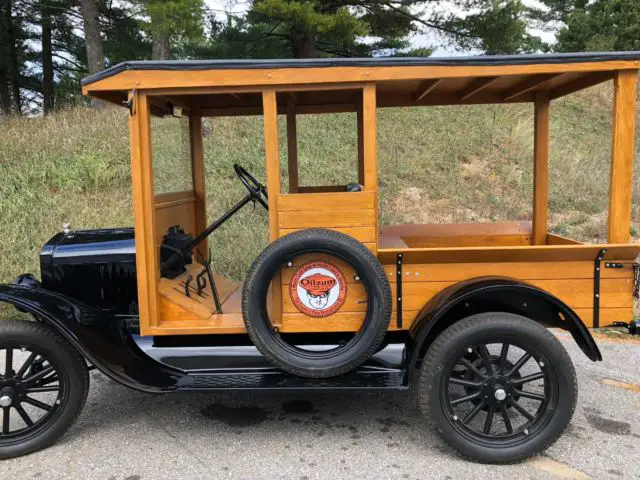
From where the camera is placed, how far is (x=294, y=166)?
165 inches

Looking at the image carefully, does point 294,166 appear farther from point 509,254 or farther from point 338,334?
point 509,254

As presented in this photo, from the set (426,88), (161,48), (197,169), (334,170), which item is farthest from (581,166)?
(161,48)

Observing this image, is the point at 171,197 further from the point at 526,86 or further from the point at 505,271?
the point at 526,86

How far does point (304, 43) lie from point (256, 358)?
32.1 ft

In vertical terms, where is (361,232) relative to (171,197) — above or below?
below

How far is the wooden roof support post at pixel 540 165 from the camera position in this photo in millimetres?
3789

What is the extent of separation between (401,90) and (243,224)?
432 cm

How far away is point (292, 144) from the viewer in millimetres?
4062

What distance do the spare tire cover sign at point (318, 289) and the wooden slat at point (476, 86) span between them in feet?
4.88

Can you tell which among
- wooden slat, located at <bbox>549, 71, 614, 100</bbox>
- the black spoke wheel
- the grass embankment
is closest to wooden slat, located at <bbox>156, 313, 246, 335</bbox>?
the black spoke wheel

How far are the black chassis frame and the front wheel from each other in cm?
13

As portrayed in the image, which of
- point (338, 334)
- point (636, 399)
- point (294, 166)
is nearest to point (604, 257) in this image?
point (636, 399)

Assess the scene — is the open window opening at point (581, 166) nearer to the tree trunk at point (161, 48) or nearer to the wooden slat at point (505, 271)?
the wooden slat at point (505, 271)

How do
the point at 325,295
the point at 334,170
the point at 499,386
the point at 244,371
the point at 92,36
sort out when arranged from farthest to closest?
the point at 92,36, the point at 334,170, the point at 244,371, the point at 325,295, the point at 499,386
